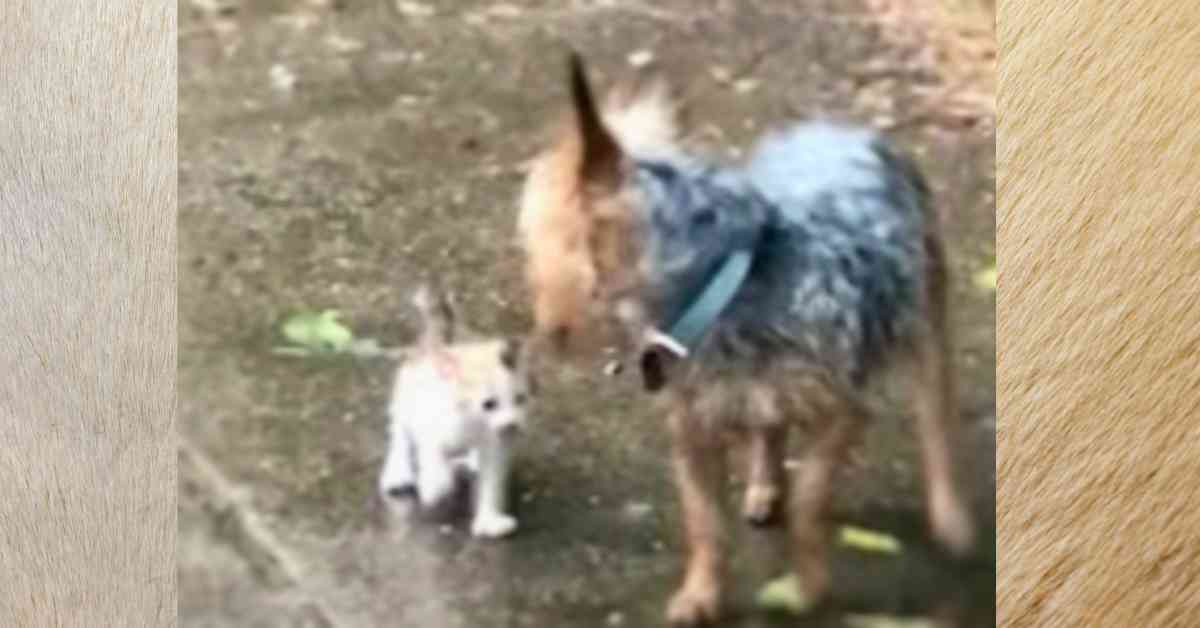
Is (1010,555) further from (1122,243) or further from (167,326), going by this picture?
(167,326)

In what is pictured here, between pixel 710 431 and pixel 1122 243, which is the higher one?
pixel 1122 243

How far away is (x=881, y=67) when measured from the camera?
0.72 metres

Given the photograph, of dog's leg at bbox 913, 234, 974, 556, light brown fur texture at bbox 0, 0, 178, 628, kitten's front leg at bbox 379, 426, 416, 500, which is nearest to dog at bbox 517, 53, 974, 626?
dog's leg at bbox 913, 234, 974, 556

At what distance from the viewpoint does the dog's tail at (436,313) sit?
0.74 metres

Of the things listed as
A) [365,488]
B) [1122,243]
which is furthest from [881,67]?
[365,488]

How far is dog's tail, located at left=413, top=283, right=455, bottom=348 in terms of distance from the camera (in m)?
0.74

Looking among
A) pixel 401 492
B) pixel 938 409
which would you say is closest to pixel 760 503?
pixel 938 409

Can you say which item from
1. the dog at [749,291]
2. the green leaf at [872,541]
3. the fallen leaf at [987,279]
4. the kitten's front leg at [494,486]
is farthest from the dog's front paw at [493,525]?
the fallen leaf at [987,279]

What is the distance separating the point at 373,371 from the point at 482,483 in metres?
0.10

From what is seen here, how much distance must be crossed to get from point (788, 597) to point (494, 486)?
192 millimetres

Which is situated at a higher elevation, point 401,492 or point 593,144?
point 593,144

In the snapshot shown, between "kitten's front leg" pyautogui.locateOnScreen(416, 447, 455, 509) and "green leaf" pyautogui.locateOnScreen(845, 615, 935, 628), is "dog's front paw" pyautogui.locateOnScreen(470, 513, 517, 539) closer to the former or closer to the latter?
"kitten's front leg" pyautogui.locateOnScreen(416, 447, 455, 509)

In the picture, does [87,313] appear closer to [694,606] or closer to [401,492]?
[401,492]

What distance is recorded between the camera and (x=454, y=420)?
0.73 metres
